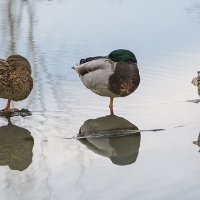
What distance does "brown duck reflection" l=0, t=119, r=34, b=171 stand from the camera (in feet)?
11.1

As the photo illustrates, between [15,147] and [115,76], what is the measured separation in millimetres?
1309

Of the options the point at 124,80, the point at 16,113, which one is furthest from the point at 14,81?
the point at 124,80

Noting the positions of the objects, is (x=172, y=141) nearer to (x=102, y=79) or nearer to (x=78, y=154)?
(x=78, y=154)

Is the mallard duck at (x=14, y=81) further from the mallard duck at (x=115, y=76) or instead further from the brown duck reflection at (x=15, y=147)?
the mallard duck at (x=115, y=76)

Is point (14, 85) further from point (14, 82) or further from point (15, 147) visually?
point (15, 147)

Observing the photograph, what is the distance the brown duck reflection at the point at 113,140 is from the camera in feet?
11.6

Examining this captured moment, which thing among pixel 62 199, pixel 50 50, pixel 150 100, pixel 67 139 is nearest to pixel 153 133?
pixel 67 139

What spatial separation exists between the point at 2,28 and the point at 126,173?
19.7 ft

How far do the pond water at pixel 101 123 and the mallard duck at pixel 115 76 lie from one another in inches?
5.4

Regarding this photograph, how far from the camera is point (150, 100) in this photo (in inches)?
193

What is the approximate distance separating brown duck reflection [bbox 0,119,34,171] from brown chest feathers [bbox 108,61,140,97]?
931 millimetres

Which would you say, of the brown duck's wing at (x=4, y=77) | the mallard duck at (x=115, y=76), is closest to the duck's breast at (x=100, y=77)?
the mallard duck at (x=115, y=76)

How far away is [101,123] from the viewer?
4.31 m

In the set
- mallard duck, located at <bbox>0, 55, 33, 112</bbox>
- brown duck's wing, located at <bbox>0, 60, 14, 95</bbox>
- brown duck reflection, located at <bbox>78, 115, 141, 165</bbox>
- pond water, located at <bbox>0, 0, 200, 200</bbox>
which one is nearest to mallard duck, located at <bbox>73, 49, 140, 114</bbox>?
pond water, located at <bbox>0, 0, 200, 200</bbox>
